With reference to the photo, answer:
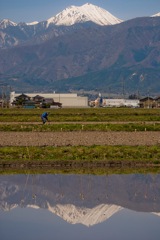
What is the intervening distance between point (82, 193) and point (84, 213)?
297cm

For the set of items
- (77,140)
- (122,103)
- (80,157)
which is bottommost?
(122,103)

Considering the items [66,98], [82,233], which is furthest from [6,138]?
[66,98]

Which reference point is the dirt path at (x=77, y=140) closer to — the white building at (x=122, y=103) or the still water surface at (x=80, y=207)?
the still water surface at (x=80, y=207)

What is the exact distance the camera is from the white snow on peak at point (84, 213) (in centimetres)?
1582

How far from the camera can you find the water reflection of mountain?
17.1 meters

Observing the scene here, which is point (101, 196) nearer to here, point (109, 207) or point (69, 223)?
point (109, 207)

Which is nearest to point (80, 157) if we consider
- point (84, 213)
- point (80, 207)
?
point (80, 207)

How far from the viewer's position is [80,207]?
17.3 metres

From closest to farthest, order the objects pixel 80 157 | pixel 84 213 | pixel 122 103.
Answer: pixel 84 213 < pixel 80 157 < pixel 122 103

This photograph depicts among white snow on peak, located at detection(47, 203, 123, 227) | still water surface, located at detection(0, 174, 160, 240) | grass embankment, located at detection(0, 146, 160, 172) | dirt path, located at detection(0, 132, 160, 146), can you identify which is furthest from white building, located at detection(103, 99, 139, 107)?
white snow on peak, located at detection(47, 203, 123, 227)

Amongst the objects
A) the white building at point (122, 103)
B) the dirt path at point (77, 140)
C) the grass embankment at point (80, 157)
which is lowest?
the white building at point (122, 103)

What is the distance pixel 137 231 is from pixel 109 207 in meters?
2.87

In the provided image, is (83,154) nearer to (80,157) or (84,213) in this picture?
(80,157)

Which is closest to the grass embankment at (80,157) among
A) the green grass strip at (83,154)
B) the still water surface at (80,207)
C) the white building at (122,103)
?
the green grass strip at (83,154)
